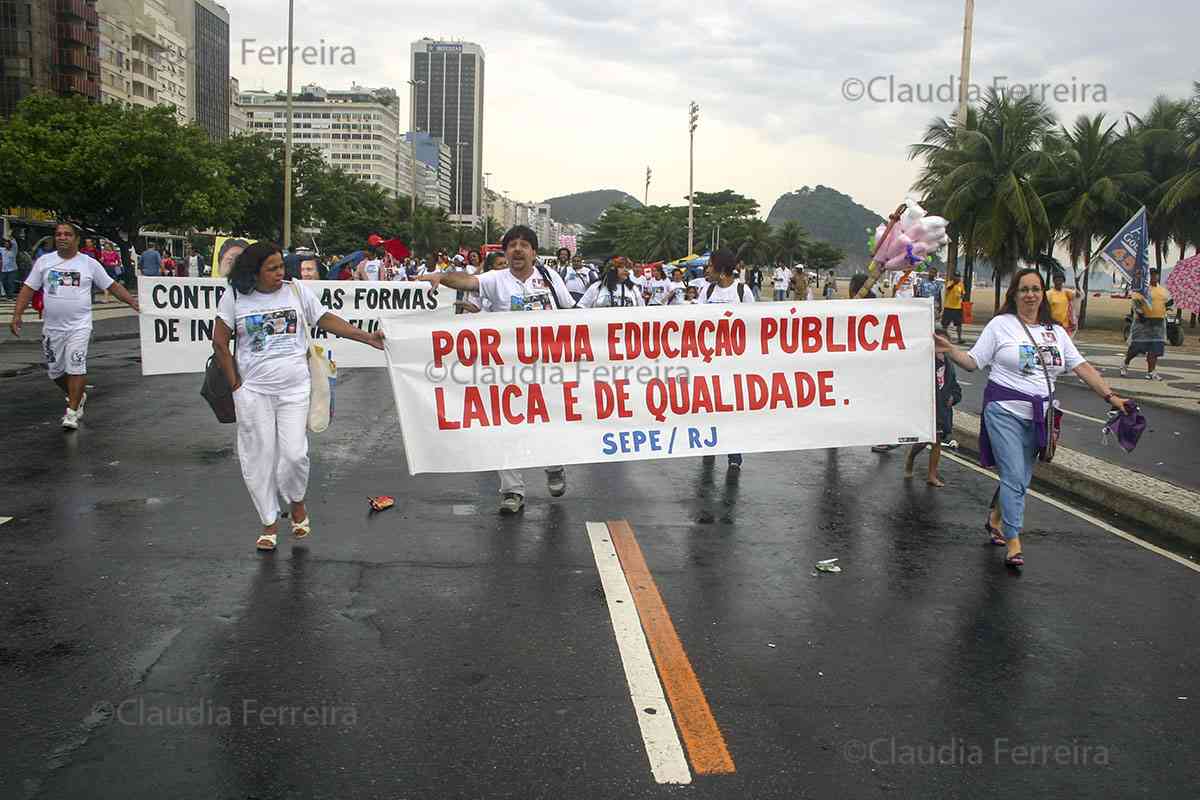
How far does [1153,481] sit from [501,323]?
5534 mm

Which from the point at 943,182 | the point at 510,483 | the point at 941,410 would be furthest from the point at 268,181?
the point at 510,483

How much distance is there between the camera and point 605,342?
24.6 ft

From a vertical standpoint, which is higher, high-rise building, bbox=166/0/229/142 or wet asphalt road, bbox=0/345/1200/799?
high-rise building, bbox=166/0/229/142

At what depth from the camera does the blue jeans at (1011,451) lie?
6617 millimetres

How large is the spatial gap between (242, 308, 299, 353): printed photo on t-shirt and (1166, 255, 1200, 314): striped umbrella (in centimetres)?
1331

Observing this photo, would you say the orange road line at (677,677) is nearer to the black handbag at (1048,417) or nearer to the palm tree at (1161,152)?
the black handbag at (1048,417)

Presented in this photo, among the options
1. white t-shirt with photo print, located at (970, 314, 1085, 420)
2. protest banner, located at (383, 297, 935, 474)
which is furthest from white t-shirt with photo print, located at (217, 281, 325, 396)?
white t-shirt with photo print, located at (970, 314, 1085, 420)

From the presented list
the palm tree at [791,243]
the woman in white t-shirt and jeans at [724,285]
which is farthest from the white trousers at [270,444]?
Result: the palm tree at [791,243]

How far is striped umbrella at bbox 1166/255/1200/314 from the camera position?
51.0ft

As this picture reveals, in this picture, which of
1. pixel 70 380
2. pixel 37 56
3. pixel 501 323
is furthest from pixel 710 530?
pixel 37 56

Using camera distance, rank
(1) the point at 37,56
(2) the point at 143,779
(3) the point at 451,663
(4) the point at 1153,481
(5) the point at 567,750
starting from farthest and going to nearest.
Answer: (1) the point at 37,56
(4) the point at 1153,481
(3) the point at 451,663
(5) the point at 567,750
(2) the point at 143,779

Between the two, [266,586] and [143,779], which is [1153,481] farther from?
[143,779]

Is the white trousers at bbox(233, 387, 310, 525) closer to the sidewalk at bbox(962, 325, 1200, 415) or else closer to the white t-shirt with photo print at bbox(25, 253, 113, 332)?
the white t-shirt with photo print at bbox(25, 253, 113, 332)

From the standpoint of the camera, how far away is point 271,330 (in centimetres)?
645
